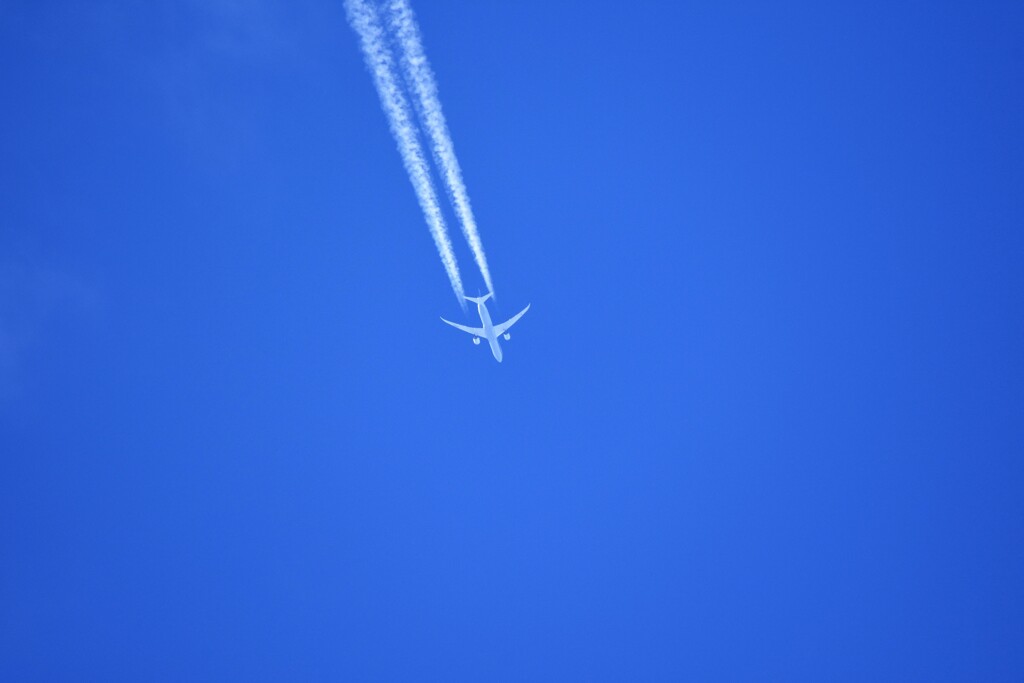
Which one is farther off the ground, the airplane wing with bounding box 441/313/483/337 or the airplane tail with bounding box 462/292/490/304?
the airplane wing with bounding box 441/313/483/337

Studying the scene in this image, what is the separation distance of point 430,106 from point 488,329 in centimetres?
847

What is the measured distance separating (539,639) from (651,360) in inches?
478

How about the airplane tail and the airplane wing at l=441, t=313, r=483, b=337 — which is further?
the airplane wing at l=441, t=313, r=483, b=337

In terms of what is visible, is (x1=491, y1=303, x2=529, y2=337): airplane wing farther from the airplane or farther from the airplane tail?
the airplane tail

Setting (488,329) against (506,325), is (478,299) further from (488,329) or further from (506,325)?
(506,325)

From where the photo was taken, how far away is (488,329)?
87.6 feet

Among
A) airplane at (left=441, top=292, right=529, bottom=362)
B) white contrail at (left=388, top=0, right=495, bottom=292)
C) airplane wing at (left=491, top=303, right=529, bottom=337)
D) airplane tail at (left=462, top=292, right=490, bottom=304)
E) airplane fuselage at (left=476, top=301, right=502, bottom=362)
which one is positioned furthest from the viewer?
airplane wing at (left=491, top=303, right=529, bottom=337)

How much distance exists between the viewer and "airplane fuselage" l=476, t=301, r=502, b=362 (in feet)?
84.3

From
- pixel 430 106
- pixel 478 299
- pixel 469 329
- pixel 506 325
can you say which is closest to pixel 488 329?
pixel 506 325

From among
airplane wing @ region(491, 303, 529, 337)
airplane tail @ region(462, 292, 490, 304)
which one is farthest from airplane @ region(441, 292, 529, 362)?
airplane tail @ region(462, 292, 490, 304)

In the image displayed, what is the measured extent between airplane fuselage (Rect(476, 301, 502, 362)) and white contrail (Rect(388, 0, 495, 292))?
2.51m

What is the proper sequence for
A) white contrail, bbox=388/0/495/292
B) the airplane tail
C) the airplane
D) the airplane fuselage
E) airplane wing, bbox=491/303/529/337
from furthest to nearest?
airplane wing, bbox=491/303/529/337
the airplane
the airplane fuselage
the airplane tail
white contrail, bbox=388/0/495/292

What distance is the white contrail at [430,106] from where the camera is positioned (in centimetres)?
2045

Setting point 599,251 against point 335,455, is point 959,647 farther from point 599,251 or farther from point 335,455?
point 335,455
